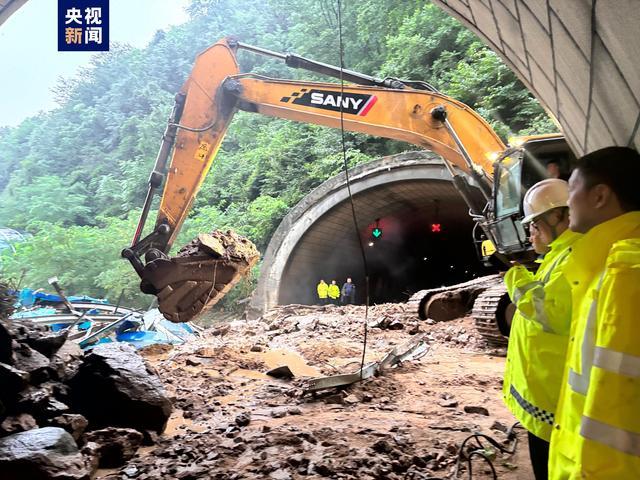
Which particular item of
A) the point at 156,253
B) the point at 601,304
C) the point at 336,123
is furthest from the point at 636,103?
the point at 336,123

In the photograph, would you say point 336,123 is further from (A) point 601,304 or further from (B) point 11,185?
(B) point 11,185

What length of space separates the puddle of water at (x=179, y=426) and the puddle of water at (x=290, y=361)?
1800mm

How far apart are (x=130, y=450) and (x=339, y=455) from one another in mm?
1621

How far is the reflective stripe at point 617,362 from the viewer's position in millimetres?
862

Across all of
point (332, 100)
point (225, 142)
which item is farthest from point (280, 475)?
point (225, 142)

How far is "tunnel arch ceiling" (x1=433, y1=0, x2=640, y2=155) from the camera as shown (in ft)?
4.27

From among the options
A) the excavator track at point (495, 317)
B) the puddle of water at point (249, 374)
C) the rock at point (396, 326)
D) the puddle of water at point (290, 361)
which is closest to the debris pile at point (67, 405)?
the puddle of water at point (249, 374)

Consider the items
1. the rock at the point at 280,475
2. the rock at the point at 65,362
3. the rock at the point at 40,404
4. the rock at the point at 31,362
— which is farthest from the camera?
the rock at the point at 65,362

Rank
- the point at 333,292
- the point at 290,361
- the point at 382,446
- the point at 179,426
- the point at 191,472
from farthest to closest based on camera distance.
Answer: the point at 333,292
the point at 290,361
the point at 179,426
the point at 382,446
the point at 191,472

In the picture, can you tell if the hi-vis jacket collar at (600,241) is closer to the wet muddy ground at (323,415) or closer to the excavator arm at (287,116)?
the wet muddy ground at (323,415)

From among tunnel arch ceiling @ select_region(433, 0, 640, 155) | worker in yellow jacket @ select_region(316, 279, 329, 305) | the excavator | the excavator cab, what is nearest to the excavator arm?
the excavator

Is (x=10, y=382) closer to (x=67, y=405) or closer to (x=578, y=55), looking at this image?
(x=67, y=405)

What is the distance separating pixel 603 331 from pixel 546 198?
1080mm

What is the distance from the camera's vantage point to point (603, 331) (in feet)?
3.05
